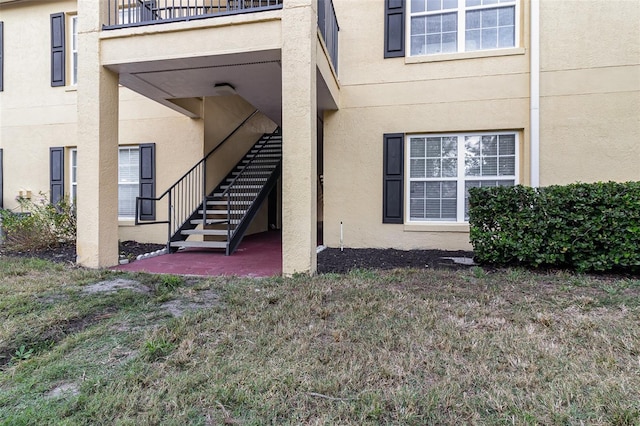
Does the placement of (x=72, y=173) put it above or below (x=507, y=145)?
below

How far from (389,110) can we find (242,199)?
3.58 meters

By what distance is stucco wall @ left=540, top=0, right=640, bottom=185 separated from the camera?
5438mm

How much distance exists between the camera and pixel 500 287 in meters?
3.71

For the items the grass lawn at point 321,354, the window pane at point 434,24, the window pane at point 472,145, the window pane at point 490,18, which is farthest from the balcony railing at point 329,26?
the grass lawn at point 321,354

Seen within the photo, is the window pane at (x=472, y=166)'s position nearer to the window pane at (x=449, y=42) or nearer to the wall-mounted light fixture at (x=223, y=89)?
the window pane at (x=449, y=42)

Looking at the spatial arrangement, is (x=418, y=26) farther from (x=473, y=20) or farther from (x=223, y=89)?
(x=223, y=89)

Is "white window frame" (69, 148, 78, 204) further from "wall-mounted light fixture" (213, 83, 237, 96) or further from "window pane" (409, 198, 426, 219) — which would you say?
"window pane" (409, 198, 426, 219)

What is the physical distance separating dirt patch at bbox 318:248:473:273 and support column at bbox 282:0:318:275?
72cm

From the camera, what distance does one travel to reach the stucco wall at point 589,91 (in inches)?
214

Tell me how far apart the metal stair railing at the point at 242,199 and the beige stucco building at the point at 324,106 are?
1.9 inches

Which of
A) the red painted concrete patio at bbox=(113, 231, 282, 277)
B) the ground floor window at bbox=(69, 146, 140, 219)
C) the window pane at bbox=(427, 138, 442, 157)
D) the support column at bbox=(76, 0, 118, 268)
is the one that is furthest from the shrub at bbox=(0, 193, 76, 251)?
the window pane at bbox=(427, 138, 442, 157)

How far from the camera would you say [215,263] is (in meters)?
5.27

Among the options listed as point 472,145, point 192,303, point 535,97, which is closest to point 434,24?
point 535,97

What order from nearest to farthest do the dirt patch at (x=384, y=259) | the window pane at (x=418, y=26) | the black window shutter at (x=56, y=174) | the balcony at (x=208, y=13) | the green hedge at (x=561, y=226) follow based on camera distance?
the green hedge at (x=561, y=226) → the balcony at (x=208, y=13) → the dirt patch at (x=384, y=259) → the window pane at (x=418, y=26) → the black window shutter at (x=56, y=174)
